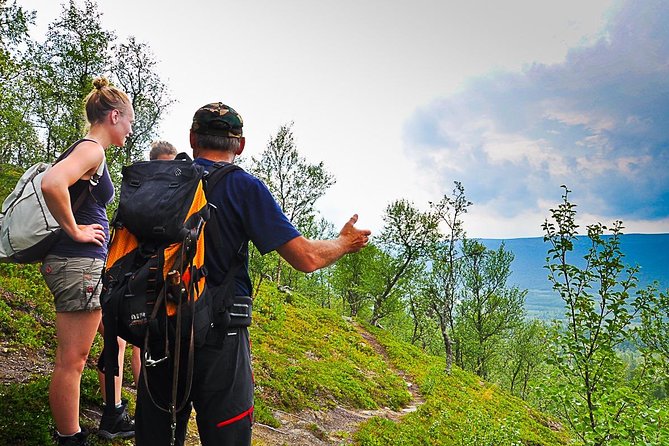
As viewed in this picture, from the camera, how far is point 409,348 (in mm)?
30172

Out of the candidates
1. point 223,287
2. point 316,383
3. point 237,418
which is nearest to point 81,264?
point 223,287

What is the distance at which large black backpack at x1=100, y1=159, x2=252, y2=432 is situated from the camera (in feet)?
7.69

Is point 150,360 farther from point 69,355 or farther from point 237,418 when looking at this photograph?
point 69,355

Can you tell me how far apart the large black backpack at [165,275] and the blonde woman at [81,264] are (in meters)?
0.94

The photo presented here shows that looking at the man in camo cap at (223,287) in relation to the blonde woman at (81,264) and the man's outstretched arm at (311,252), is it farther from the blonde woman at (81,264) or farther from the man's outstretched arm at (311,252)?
the blonde woman at (81,264)

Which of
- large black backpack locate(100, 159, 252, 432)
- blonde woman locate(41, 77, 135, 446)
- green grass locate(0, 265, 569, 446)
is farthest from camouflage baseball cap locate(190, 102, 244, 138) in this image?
green grass locate(0, 265, 569, 446)

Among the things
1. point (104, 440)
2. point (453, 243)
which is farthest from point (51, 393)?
point (453, 243)

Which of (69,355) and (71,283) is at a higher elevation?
(71,283)

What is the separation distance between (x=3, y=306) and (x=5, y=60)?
1306 cm

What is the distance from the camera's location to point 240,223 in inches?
105

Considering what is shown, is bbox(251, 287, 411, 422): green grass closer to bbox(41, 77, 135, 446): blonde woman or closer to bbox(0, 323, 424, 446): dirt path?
bbox(0, 323, 424, 446): dirt path

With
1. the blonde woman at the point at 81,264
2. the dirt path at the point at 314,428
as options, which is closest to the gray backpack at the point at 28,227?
the blonde woman at the point at 81,264

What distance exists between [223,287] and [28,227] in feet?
5.83

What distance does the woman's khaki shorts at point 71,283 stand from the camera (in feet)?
10.9
